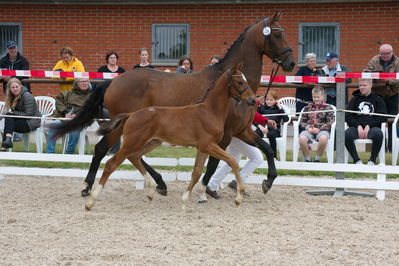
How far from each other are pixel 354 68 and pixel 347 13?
4.66 ft

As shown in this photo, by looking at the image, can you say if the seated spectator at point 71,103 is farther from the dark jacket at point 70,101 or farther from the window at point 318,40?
the window at point 318,40

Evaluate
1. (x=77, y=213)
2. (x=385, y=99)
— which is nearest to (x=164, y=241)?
(x=77, y=213)

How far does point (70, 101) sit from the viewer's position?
10.9 meters

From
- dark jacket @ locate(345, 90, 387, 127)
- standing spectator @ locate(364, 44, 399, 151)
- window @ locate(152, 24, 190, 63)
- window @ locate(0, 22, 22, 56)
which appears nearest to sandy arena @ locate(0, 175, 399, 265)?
dark jacket @ locate(345, 90, 387, 127)

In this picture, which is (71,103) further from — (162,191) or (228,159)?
(228,159)

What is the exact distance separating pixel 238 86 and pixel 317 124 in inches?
116

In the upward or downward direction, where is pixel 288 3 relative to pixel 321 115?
upward

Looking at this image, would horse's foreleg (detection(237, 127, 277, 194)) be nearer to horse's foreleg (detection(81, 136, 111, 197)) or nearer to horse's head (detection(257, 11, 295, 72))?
horse's head (detection(257, 11, 295, 72))

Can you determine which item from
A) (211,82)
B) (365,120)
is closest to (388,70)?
(365,120)

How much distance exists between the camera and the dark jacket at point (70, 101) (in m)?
10.8

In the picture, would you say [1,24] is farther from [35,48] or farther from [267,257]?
[267,257]

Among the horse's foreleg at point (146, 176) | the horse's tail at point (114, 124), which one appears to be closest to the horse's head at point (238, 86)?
the horse's tail at point (114, 124)

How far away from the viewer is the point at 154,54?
1686 cm

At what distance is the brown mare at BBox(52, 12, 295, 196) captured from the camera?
25.7ft
